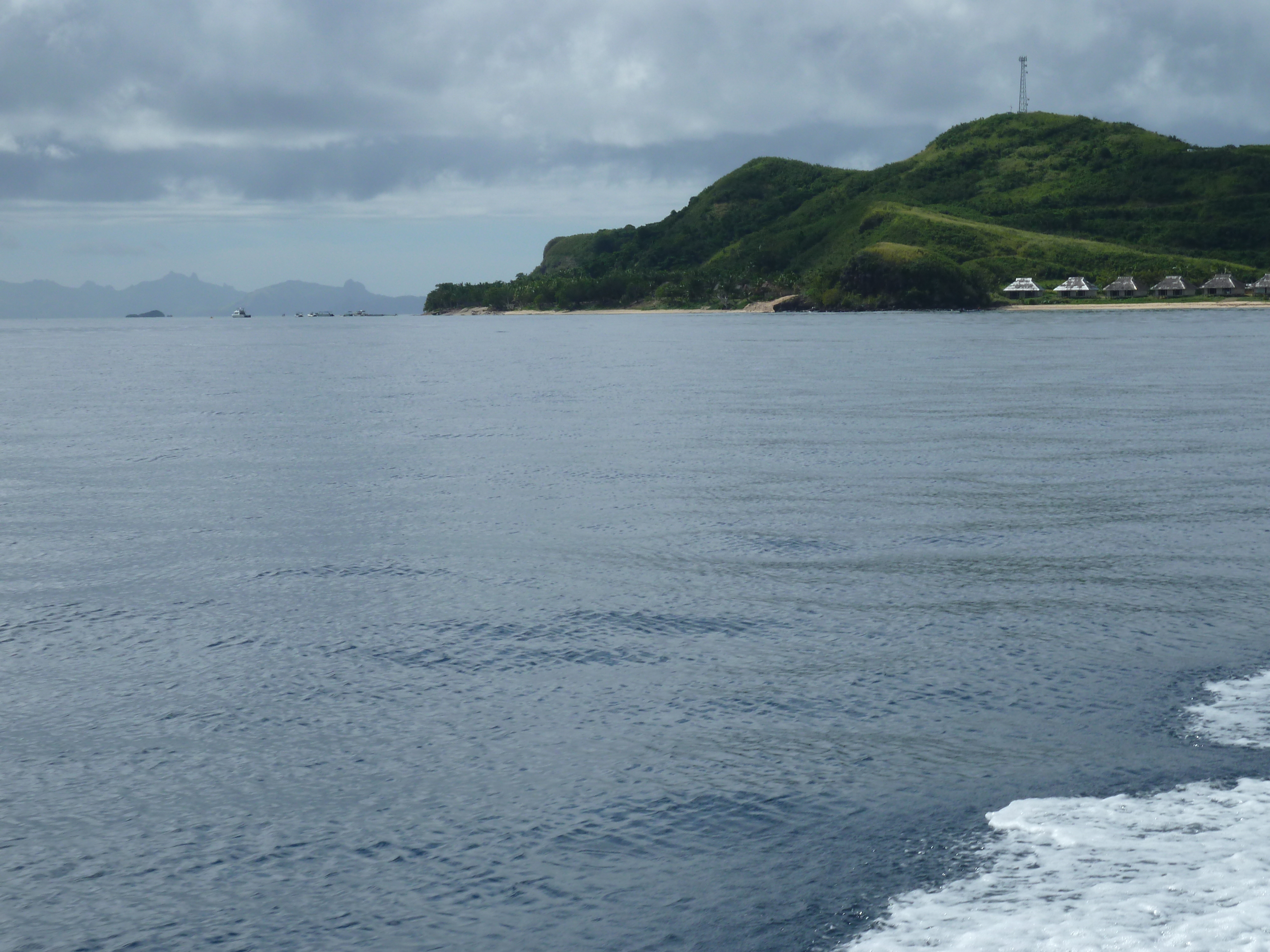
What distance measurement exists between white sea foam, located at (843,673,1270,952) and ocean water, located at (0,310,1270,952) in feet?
0.14

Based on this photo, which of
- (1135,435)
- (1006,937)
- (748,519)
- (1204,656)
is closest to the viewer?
(1006,937)

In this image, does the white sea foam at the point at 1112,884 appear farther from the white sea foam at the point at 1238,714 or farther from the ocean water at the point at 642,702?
the white sea foam at the point at 1238,714

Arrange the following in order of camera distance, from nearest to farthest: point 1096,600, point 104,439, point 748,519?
point 1096,600 < point 748,519 < point 104,439

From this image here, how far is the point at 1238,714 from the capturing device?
1307cm

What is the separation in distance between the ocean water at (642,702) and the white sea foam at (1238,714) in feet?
0.19

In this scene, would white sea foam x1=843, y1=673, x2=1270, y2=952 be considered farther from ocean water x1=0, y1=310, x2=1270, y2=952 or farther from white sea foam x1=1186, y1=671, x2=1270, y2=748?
white sea foam x1=1186, y1=671, x2=1270, y2=748

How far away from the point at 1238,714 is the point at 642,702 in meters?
6.71

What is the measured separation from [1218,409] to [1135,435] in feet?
31.9

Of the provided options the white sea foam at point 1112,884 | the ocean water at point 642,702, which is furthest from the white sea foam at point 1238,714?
the white sea foam at point 1112,884

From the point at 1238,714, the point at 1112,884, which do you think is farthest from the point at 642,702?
the point at 1238,714

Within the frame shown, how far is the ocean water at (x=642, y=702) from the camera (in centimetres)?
948

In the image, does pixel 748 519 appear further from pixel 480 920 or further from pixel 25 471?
pixel 25 471

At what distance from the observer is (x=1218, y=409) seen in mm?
44750

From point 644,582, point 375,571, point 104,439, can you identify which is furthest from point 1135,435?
point 104,439
